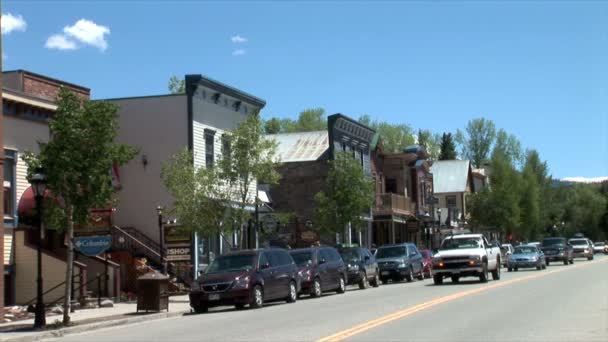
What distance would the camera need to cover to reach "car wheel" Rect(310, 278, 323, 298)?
28.2 metres

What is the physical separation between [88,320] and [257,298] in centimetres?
518

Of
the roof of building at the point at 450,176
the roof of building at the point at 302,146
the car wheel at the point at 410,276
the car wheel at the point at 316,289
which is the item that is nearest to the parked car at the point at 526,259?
the car wheel at the point at 410,276

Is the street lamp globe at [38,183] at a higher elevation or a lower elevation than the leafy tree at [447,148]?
lower

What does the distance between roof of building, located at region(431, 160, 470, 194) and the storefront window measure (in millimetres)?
59260

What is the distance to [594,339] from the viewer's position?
45.3 ft

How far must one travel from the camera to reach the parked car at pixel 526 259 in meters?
47.0

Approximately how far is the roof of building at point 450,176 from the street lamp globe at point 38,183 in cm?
6386

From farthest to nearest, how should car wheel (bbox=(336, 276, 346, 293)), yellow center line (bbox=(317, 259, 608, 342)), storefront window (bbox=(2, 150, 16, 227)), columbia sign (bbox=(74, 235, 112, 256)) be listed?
car wheel (bbox=(336, 276, 346, 293)) < storefront window (bbox=(2, 150, 16, 227)) < columbia sign (bbox=(74, 235, 112, 256)) < yellow center line (bbox=(317, 259, 608, 342))

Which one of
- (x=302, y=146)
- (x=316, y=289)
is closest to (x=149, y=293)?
(x=316, y=289)

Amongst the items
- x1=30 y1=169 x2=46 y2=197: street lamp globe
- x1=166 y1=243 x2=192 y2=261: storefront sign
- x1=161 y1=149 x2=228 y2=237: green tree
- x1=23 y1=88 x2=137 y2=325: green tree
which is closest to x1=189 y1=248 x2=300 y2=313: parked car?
x1=161 y1=149 x2=228 y2=237: green tree

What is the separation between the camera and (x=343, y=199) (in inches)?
1564

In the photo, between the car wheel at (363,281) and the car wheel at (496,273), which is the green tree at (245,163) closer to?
the car wheel at (363,281)

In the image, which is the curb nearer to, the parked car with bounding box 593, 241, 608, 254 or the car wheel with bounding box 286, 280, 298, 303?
the car wheel with bounding box 286, 280, 298, 303

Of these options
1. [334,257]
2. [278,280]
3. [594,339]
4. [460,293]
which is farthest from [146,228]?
[594,339]
